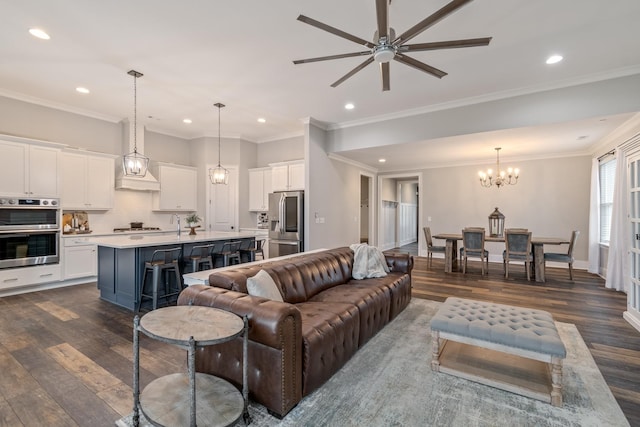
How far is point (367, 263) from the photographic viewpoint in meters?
3.92

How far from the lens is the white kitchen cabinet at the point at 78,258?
16.4 ft

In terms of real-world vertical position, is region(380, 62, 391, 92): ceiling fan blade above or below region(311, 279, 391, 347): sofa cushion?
above

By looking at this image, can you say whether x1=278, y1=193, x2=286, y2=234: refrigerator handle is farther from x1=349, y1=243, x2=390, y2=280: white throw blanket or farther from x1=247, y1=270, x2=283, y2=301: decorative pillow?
x1=247, y1=270, x2=283, y2=301: decorative pillow

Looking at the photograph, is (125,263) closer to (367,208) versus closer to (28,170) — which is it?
(28,170)

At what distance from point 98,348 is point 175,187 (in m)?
4.61

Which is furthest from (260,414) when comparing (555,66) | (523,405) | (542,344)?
(555,66)

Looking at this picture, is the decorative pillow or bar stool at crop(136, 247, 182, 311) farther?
bar stool at crop(136, 247, 182, 311)

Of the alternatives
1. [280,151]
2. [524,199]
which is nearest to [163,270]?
[280,151]

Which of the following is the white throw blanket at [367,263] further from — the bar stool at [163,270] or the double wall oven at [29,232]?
the double wall oven at [29,232]

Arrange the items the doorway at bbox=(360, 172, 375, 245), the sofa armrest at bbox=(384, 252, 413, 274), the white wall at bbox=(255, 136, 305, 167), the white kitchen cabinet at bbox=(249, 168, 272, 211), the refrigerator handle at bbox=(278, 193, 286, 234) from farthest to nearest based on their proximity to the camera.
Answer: the doorway at bbox=(360, 172, 375, 245) → the white kitchen cabinet at bbox=(249, 168, 272, 211) → the white wall at bbox=(255, 136, 305, 167) → the refrigerator handle at bbox=(278, 193, 286, 234) → the sofa armrest at bbox=(384, 252, 413, 274)

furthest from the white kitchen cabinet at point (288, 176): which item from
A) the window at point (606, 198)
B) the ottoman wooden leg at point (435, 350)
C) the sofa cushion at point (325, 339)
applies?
the window at point (606, 198)

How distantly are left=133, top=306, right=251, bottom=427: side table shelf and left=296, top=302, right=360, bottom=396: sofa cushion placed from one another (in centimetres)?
43

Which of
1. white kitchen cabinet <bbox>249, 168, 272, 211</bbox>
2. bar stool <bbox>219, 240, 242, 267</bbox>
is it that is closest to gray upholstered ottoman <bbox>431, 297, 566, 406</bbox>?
bar stool <bbox>219, 240, 242, 267</bbox>

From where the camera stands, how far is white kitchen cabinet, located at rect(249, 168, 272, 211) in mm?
7227
